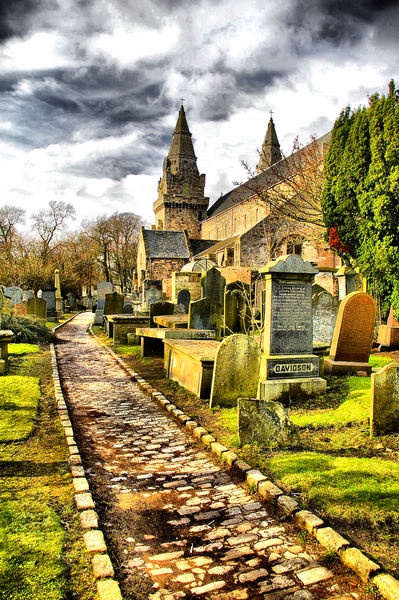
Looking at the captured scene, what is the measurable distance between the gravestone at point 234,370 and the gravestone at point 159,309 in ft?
26.8

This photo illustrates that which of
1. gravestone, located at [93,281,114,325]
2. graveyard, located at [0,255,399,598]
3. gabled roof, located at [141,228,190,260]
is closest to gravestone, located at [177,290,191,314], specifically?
graveyard, located at [0,255,399,598]

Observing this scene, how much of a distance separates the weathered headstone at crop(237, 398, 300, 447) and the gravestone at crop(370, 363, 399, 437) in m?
1.07

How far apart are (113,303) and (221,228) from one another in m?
35.1

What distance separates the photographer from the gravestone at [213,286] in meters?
14.0

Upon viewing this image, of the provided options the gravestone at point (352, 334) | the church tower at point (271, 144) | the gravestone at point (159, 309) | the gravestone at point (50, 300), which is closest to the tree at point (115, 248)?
the church tower at point (271, 144)

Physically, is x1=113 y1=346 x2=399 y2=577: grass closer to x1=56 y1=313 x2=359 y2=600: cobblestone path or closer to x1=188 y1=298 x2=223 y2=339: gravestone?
x1=56 y1=313 x2=359 y2=600: cobblestone path

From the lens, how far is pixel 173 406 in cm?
723

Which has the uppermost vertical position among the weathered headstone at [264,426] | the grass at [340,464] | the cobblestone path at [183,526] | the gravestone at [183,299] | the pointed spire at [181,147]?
the pointed spire at [181,147]

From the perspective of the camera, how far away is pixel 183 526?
358cm

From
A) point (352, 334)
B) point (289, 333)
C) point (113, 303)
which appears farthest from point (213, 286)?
point (113, 303)

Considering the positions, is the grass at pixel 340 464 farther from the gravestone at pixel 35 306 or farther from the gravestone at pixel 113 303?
the gravestone at pixel 35 306

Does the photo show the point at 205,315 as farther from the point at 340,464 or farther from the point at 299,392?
the point at 340,464

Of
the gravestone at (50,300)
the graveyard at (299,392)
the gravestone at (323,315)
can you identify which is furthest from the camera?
the gravestone at (50,300)

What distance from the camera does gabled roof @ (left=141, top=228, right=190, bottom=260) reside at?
47.5 m
